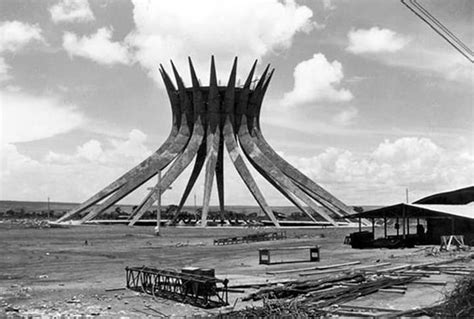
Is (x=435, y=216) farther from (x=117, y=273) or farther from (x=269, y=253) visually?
(x=117, y=273)

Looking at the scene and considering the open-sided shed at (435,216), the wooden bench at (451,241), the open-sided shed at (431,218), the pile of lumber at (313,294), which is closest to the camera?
the pile of lumber at (313,294)

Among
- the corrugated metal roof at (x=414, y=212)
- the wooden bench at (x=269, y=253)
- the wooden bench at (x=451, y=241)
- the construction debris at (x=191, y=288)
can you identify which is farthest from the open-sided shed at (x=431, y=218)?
the construction debris at (x=191, y=288)

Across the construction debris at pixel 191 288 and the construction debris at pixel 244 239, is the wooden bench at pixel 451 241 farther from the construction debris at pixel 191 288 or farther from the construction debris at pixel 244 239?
the construction debris at pixel 191 288

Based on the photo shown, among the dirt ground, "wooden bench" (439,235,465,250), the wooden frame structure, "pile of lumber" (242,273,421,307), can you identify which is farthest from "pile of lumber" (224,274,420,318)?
the wooden frame structure

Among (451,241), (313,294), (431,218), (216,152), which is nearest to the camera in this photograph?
(313,294)

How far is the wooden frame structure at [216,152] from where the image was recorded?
2179 inches

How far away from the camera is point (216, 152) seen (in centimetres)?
5909

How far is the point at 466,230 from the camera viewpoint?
32406mm

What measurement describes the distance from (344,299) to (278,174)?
43.5m

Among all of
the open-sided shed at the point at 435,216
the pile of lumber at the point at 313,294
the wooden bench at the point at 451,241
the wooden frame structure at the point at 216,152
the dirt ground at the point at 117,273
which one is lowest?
the dirt ground at the point at 117,273

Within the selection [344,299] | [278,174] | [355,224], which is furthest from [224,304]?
[355,224]

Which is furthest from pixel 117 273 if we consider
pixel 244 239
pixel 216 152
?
pixel 216 152

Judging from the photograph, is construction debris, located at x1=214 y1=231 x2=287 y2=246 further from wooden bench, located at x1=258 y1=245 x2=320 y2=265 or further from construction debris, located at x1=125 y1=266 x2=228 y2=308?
construction debris, located at x1=125 y1=266 x2=228 y2=308

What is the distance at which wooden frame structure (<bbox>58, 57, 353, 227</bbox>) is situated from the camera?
55344 mm
